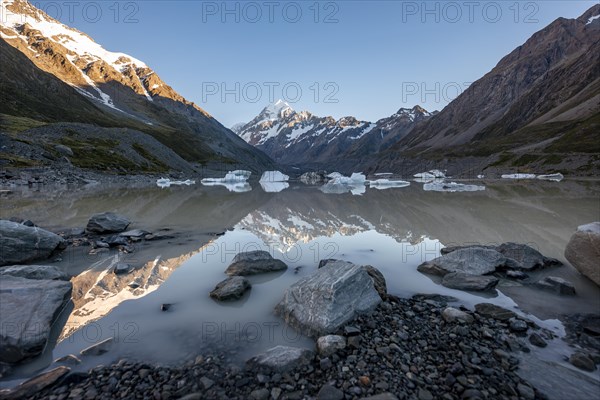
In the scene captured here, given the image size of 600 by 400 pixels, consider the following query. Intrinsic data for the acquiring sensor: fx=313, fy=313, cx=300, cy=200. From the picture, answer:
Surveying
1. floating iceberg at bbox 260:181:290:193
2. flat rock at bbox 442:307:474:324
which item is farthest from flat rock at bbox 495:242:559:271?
floating iceberg at bbox 260:181:290:193

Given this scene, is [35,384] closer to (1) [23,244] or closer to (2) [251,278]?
(2) [251,278]

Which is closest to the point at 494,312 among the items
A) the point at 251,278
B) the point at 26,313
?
→ the point at 251,278

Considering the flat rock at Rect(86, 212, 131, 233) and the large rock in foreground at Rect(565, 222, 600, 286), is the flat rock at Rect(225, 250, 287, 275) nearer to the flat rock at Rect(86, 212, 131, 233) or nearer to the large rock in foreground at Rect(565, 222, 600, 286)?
the flat rock at Rect(86, 212, 131, 233)

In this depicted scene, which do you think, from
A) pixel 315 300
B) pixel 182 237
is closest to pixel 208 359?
pixel 315 300

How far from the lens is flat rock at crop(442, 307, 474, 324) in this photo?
288 inches

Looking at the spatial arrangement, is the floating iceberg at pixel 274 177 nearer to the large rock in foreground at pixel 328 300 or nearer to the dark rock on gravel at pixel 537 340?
the large rock in foreground at pixel 328 300

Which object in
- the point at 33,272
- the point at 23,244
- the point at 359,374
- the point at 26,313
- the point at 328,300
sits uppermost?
the point at 23,244

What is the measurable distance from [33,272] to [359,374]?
9.89 m

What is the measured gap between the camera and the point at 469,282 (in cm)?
979

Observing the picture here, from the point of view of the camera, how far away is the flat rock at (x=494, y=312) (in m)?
7.57

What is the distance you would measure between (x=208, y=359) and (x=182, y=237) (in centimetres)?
1208

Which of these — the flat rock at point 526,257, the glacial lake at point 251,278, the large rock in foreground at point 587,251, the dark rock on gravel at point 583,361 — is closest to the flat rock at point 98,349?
the glacial lake at point 251,278

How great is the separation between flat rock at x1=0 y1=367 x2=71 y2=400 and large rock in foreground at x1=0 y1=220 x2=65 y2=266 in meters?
7.94

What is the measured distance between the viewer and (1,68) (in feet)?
425
